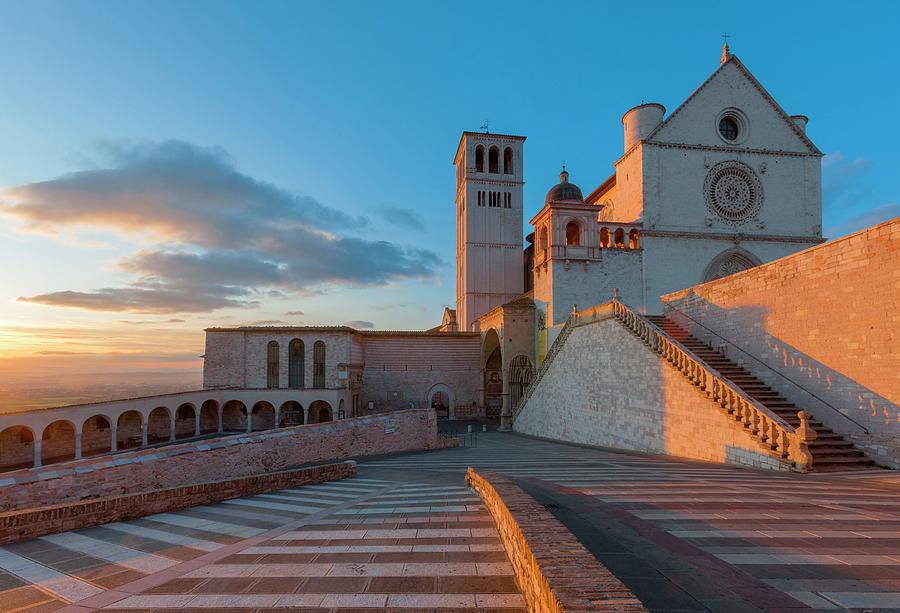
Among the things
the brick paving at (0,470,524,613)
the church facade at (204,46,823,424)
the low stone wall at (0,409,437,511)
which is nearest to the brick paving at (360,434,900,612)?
the brick paving at (0,470,524,613)

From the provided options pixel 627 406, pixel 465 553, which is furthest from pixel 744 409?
pixel 465 553

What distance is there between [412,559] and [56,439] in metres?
31.8

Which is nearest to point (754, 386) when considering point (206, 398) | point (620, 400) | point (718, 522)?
point (620, 400)

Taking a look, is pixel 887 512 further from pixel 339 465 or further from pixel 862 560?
pixel 339 465

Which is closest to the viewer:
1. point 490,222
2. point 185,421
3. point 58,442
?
point 58,442

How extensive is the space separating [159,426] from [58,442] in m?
6.50

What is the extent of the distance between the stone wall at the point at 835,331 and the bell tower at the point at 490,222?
34.7 meters

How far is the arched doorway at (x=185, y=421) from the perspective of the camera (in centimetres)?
3484

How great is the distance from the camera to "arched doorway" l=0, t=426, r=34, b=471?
82.4 ft

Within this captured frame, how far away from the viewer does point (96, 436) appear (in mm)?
30281

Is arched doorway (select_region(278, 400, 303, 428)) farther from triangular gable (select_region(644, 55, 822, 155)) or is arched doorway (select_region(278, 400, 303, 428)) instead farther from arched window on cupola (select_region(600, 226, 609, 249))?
triangular gable (select_region(644, 55, 822, 155))

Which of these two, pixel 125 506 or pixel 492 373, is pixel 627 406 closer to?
pixel 125 506

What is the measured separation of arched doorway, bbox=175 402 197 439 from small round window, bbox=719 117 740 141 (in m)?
43.1

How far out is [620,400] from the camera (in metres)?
19.8
